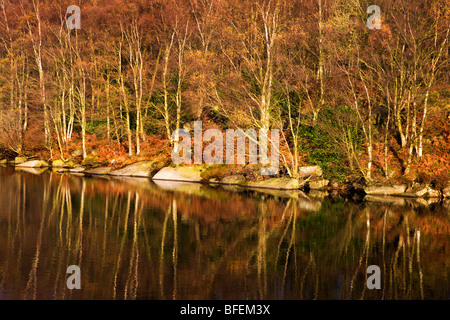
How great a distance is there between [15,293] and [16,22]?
43958 mm

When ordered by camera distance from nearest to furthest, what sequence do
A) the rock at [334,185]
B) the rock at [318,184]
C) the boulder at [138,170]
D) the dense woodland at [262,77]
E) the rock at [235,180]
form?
the dense woodland at [262,77]
the rock at [334,185]
the rock at [318,184]
the rock at [235,180]
the boulder at [138,170]

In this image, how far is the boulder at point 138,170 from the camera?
34.5 metres

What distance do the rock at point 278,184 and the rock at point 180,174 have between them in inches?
181

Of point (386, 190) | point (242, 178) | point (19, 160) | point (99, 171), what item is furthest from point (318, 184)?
point (19, 160)

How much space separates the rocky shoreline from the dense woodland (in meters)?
0.78

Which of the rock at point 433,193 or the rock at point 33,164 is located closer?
the rock at point 433,193

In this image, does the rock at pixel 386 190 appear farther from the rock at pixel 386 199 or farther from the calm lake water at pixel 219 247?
the calm lake water at pixel 219 247

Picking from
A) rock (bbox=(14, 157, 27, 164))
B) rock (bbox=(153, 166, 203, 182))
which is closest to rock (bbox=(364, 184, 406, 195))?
rock (bbox=(153, 166, 203, 182))

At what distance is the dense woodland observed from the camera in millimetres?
26078

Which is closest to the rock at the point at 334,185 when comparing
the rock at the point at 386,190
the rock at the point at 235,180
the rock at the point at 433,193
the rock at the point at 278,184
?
the rock at the point at 278,184

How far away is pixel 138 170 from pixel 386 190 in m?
18.3

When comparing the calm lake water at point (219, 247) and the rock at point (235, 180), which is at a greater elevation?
the rock at point (235, 180)

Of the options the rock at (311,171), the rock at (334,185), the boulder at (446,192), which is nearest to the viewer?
the boulder at (446,192)

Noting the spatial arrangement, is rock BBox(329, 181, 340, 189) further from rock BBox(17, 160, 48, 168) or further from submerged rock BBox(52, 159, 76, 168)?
rock BBox(17, 160, 48, 168)
